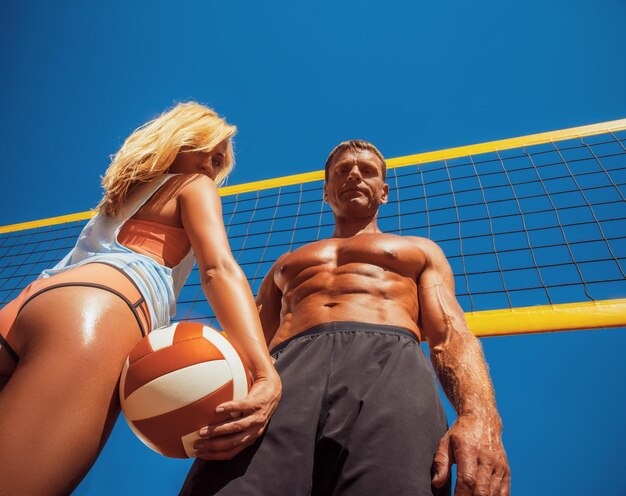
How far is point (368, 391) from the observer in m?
1.54

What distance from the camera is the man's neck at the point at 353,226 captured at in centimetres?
280

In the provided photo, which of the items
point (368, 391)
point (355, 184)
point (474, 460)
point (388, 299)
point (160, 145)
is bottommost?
point (474, 460)

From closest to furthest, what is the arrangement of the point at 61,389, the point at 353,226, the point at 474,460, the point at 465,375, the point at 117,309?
the point at 61,389 → the point at 117,309 → the point at 474,460 → the point at 465,375 → the point at 353,226

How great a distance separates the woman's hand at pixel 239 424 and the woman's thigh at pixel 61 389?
242mm

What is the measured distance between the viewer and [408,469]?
130 centimetres

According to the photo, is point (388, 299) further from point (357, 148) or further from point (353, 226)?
point (357, 148)

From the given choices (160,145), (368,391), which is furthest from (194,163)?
(368,391)

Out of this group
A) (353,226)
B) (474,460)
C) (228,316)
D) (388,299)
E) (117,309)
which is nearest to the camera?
(117,309)

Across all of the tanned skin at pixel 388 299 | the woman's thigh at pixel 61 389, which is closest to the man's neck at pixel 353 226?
the tanned skin at pixel 388 299

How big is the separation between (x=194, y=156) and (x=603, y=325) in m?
2.50

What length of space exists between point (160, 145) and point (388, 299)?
1.24 meters

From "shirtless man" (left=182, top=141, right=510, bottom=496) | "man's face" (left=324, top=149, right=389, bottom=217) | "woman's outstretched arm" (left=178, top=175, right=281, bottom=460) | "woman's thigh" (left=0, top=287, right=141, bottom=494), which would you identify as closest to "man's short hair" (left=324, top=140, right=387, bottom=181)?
"man's face" (left=324, top=149, right=389, bottom=217)

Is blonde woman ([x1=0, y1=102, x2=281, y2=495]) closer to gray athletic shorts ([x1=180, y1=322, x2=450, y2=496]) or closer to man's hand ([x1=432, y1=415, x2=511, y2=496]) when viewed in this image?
gray athletic shorts ([x1=180, y1=322, x2=450, y2=496])

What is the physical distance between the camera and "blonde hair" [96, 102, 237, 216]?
55.4 inches
